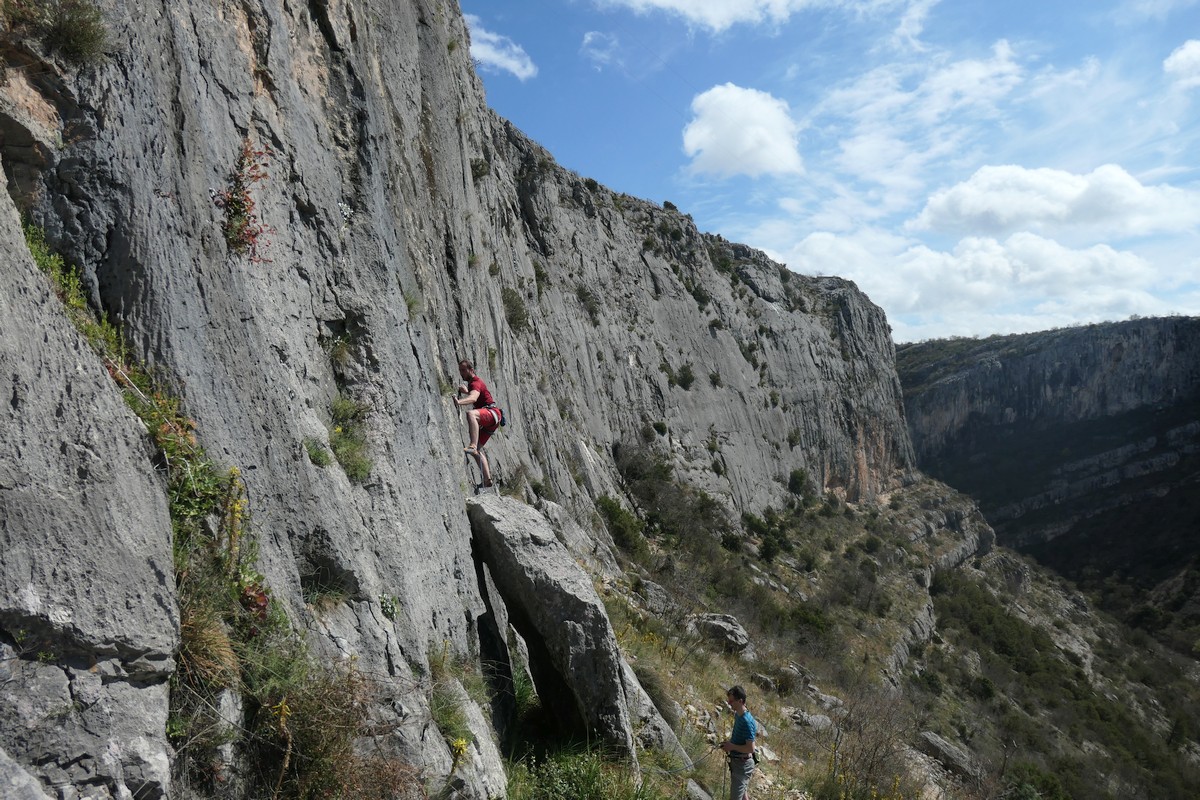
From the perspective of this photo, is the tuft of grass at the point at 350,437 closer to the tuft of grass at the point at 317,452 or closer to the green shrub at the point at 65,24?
the tuft of grass at the point at 317,452

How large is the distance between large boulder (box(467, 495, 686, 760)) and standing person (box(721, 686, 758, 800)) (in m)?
0.55

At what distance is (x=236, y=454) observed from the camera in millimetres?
4289

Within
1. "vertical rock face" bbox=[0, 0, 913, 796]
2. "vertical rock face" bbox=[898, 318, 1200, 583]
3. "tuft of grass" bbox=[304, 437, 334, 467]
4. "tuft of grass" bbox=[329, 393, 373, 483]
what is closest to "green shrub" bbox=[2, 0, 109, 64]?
"vertical rock face" bbox=[0, 0, 913, 796]

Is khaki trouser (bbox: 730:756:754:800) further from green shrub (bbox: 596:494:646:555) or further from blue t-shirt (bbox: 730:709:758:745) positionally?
green shrub (bbox: 596:494:646:555)

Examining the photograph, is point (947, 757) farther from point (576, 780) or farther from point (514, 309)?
point (514, 309)

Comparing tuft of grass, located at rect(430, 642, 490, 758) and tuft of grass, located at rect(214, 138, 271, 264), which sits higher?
tuft of grass, located at rect(214, 138, 271, 264)

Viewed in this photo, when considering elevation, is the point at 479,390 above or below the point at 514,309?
below

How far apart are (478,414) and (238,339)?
166 inches

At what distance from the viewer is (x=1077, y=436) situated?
246 feet

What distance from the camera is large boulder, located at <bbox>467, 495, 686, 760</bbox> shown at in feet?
21.0

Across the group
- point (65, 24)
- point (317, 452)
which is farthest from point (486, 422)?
point (65, 24)

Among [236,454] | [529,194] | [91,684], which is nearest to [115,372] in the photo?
[236,454]

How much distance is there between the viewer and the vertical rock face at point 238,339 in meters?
2.94

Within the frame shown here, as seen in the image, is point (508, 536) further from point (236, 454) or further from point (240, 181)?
point (240, 181)
